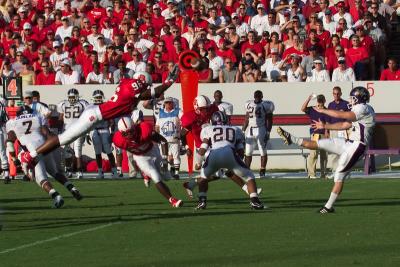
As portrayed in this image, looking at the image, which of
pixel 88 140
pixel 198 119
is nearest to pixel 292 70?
pixel 88 140

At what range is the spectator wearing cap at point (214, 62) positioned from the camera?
88.6 ft

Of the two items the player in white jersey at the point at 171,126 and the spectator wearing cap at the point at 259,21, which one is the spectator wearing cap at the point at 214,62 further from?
the player in white jersey at the point at 171,126

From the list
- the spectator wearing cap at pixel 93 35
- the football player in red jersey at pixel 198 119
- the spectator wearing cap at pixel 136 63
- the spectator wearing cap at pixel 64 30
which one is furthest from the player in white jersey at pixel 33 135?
the spectator wearing cap at pixel 64 30

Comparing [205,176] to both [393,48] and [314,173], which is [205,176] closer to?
[314,173]

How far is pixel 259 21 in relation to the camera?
91.5 ft

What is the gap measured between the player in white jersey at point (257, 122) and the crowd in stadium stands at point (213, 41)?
4.90 ft

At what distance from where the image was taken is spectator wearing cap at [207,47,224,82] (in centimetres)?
2702

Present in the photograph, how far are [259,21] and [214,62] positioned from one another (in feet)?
5.12

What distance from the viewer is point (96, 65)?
2767cm

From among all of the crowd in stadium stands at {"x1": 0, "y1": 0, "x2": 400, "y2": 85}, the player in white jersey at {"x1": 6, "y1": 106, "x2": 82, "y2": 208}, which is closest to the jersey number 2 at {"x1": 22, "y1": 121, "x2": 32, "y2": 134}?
the player in white jersey at {"x1": 6, "y1": 106, "x2": 82, "y2": 208}

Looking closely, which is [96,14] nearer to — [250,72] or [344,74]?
[250,72]

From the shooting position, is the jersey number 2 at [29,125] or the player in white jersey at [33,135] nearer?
the player in white jersey at [33,135]

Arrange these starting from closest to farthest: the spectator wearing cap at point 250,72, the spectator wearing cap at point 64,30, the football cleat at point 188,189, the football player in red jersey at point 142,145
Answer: the football player in red jersey at point 142,145, the football cleat at point 188,189, the spectator wearing cap at point 250,72, the spectator wearing cap at point 64,30

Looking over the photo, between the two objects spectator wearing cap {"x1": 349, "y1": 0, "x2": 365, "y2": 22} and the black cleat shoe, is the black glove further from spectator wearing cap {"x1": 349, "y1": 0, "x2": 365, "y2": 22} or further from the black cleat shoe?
the black cleat shoe
